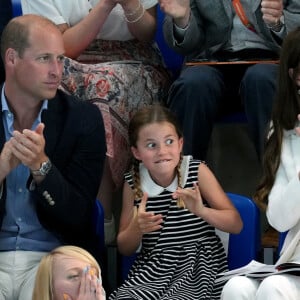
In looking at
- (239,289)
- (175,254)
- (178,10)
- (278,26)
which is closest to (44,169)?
(175,254)

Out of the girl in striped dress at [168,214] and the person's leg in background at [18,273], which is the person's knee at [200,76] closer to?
the girl in striped dress at [168,214]

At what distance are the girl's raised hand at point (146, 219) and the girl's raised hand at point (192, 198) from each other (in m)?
0.08

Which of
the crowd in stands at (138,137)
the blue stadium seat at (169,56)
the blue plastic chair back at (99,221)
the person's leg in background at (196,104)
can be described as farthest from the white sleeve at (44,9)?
the blue plastic chair back at (99,221)

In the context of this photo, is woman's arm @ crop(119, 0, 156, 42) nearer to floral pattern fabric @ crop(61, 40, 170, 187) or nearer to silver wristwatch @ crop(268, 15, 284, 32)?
floral pattern fabric @ crop(61, 40, 170, 187)

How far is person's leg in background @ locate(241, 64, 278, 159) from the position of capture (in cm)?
284

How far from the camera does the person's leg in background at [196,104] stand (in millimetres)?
2898

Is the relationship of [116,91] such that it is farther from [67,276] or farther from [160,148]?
[67,276]

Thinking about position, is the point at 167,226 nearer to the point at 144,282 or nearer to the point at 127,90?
the point at 144,282

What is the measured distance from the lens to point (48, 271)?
2307mm

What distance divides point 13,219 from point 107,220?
1.49ft

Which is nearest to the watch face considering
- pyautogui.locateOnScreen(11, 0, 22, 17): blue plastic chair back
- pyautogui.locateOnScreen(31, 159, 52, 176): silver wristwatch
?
pyautogui.locateOnScreen(31, 159, 52, 176): silver wristwatch

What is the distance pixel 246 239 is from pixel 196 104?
482 millimetres

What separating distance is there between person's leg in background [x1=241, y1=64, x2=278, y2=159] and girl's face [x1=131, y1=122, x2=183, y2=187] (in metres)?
0.30

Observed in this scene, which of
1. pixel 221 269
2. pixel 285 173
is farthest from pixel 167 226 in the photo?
pixel 285 173
